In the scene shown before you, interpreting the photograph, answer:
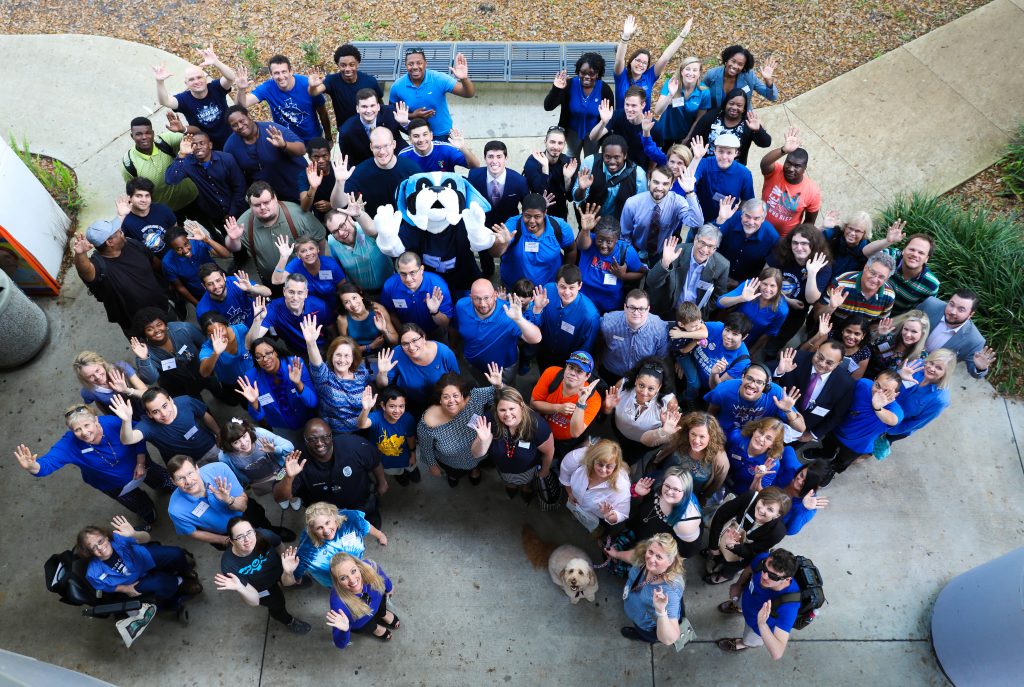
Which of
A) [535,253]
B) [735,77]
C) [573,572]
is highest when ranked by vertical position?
[735,77]

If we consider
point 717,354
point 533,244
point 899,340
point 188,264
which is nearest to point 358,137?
point 188,264

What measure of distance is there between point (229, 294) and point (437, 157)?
2341 millimetres

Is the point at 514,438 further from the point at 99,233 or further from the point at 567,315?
the point at 99,233

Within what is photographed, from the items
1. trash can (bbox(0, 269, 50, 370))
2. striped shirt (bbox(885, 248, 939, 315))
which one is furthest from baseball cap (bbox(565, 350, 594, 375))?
trash can (bbox(0, 269, 50, 370))

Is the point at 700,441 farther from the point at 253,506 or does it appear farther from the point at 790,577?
the point at 253,506

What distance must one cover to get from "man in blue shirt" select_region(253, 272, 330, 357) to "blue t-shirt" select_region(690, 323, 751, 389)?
318cm

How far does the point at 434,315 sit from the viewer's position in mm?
6156

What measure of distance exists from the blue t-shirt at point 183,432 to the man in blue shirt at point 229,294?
0.83 metres

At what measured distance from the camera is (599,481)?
205 inches

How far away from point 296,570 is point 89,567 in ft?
4.51

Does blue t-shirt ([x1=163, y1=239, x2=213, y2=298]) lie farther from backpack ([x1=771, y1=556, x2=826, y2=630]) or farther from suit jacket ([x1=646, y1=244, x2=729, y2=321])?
backpack ([x1=771, y1=556, x2=826, y2=630])

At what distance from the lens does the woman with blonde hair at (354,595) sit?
4664mm

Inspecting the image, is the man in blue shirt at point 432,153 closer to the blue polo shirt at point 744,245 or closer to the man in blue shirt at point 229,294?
the man in blue shirt at point 229,294

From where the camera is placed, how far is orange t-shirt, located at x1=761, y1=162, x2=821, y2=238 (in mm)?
6766
